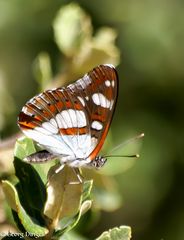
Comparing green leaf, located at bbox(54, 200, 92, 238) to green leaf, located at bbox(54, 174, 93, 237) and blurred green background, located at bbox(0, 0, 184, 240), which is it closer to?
green leaf, located at bbox(54, 174, 93, 237)

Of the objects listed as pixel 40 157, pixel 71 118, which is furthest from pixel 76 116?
pixel 40 157

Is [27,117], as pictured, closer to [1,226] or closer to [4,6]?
[1,226]

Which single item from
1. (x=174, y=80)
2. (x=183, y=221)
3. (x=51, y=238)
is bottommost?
(x=183, y=221)

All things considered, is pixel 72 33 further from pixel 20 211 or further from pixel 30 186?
pixel 20 211

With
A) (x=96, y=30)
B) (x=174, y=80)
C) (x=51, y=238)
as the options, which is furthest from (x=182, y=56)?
(x=51, y=238)

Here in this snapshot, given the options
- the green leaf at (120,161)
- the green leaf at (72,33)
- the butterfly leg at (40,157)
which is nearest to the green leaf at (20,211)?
the butterfly leg at (40,157)

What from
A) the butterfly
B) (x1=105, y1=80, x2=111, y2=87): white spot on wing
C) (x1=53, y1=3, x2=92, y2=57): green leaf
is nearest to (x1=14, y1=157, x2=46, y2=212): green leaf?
the butterfly
